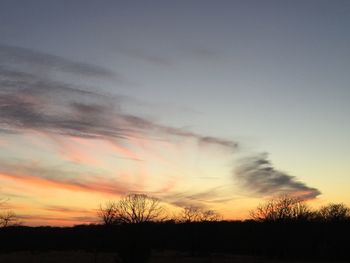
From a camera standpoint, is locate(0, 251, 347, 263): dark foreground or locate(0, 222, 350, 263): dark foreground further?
locate(0, 222, 350, 263): dark foreground

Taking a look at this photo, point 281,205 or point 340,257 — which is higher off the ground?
point 281,205

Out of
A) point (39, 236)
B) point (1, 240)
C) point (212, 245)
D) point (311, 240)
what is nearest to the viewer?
point (311, 240)

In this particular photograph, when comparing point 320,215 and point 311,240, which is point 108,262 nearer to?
point 311,240

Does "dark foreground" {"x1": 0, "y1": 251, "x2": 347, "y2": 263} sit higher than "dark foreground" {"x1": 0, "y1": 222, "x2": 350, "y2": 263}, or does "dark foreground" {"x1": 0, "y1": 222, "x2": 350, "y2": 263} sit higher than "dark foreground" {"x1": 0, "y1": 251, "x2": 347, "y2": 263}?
"dark foreground" {"x1": 0, "y1": 222, "x2": 350, "y2": 263}

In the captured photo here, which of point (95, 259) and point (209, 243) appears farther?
point (209, 243)

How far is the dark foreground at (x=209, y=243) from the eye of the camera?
86.9 metres

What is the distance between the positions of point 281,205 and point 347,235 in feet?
93.0

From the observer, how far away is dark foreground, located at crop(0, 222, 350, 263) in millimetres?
86938

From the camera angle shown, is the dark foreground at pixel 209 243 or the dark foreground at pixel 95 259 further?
the dark foreground at pixel 209 243

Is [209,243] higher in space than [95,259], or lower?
higher

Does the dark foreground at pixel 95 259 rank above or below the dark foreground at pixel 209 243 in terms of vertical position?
below

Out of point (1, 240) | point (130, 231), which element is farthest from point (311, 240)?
point (1, 240)

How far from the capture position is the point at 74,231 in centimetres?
15475

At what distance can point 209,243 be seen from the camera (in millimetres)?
114938
